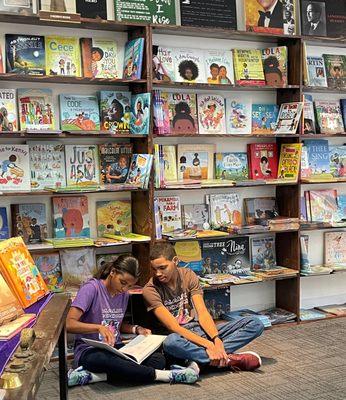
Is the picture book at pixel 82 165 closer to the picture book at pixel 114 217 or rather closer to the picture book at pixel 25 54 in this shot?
the picture book at pixel 114 217

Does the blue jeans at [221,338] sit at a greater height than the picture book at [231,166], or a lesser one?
lesser

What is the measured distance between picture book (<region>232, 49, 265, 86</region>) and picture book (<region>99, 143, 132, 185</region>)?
1003 millimetres

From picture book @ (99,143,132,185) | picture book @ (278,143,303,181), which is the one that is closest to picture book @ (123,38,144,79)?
picture book @ (99,143,132,185)

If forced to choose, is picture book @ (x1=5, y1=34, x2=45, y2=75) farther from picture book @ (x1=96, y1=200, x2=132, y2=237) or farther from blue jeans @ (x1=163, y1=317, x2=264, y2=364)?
blue jeans @ (x1=163, y1=317, x2=264, y2=364)

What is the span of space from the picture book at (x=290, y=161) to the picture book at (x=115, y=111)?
129 cm

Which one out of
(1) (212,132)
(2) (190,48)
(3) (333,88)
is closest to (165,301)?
(1) (212,132)

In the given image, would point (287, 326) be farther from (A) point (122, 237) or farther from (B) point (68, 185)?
(B) point (68, 185)

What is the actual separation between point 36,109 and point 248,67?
1.64 m

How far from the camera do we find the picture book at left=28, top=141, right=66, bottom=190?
405cm

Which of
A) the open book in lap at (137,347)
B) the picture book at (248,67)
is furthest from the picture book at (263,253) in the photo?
the open book in lap at (137,347)

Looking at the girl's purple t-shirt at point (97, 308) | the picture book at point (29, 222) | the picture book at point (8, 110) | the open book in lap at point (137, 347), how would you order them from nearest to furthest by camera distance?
the open book in lap at point (137, 347) → the girl's purple t-shirt at point (97, 308) → the picture book at point (8, 110) → the picture book at point (29, 222)

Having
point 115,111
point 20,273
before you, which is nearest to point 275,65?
point 115,111

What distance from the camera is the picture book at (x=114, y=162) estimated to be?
428 cm

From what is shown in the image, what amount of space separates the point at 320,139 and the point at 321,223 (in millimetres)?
682
